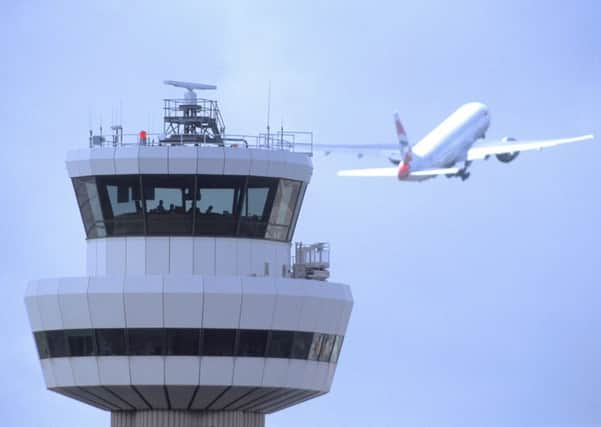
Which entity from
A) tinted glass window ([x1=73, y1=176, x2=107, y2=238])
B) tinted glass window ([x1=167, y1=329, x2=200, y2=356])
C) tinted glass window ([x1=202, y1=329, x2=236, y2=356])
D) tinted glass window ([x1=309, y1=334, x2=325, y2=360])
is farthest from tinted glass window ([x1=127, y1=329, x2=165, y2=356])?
tinted glass window ([x1=309, y1=334, x2=325, y2=360])

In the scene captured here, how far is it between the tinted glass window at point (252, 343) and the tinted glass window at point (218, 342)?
267 millimetres

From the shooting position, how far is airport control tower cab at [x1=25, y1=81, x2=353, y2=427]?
63.8m

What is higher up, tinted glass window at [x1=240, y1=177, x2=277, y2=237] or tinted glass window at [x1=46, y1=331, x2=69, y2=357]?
tinted glass window at [x1=240, y1=177, x2=277, y2=237]

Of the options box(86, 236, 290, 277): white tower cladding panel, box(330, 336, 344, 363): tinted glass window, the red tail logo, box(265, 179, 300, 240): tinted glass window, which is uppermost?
the red tail logo

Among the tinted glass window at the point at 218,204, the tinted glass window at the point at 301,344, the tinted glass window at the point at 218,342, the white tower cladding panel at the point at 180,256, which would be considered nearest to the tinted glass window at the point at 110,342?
the white tower cladding panel at the point at 180,256

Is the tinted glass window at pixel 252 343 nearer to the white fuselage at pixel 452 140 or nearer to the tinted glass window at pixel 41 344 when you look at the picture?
the tinted glass window at pixel 41 344

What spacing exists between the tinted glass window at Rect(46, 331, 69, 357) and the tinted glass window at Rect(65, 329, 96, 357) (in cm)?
29

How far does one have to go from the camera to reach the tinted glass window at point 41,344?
66188 mm

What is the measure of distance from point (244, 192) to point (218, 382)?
6.50 metres

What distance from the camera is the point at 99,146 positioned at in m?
66.5

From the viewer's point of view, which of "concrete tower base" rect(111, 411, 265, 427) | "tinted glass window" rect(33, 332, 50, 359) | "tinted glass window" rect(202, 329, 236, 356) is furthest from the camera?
"tinted glass window" rect(33, 332, 50, 359)

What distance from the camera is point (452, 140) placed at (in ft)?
326

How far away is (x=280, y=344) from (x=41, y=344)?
8.19 meters

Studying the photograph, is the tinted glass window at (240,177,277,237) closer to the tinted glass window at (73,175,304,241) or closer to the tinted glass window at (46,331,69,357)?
the tinted glass window at (73,175,304,241)
